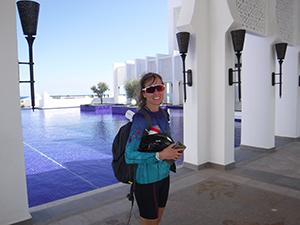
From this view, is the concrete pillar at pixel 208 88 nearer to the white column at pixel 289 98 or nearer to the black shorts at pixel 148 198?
the black shorts at pixel 148 198

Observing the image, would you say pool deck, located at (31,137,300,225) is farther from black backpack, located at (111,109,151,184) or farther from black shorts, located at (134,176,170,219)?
black backpack, located at (111,109,151,184)

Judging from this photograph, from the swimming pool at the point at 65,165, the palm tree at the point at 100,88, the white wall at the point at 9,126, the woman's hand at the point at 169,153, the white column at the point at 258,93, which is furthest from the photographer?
the palm tree at the point at 100,88

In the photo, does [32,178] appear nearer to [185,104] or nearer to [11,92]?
[11,92]

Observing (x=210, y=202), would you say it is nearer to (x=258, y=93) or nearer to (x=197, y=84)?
(x=197, y=84)

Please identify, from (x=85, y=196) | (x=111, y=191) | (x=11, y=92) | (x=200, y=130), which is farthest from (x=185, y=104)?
(x=11, y=92)

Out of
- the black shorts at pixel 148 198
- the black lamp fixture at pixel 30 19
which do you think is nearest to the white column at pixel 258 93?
the black lamp fixture at pixel 30 19

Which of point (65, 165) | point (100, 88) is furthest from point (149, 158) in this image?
point (100, 88)

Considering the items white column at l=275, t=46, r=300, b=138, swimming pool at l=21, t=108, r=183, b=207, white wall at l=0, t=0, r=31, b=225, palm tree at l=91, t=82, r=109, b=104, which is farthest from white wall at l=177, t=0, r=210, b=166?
palm tree at l=91, t=82, r=109, b=104

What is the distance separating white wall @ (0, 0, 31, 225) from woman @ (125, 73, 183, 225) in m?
1.39

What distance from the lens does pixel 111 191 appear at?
11.3 ft

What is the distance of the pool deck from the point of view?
105 inches

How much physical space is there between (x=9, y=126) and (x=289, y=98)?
599 cm

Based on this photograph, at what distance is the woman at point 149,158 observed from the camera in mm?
1591

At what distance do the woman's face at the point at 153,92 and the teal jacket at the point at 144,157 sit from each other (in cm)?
7
